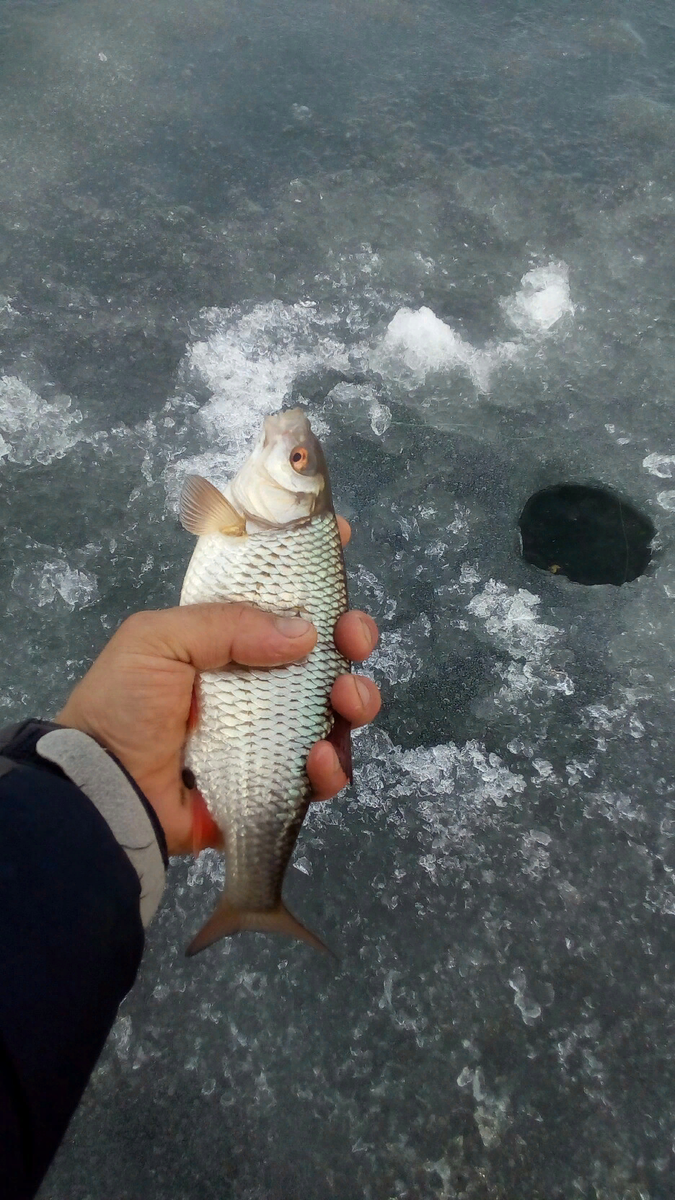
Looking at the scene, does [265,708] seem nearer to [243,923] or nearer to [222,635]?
A: [222,635]

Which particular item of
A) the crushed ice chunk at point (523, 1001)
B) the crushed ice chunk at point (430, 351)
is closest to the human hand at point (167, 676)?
the crushed ice chunk at point (523, 1001)

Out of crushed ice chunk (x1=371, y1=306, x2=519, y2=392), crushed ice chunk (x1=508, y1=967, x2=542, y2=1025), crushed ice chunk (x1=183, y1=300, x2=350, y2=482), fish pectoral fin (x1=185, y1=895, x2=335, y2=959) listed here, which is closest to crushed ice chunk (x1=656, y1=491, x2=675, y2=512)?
crushed ice chunk (x1=371, y1=306, x2=519, y2=392)

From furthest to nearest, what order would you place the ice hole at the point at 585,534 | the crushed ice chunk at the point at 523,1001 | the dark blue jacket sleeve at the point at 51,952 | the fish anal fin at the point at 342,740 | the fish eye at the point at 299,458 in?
the ice hole at the point at 585,534, the crushed ice chunk at the point at 523,1001, the fish eye at the point at 299,458, the fish anal fin at the point at 342,740, the dark blue jacket sleeve at the point at 51,952

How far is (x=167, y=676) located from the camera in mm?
1770

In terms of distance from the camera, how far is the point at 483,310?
3.80 metres

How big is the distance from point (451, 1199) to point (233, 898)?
1.11m

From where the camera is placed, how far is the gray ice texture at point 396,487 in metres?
2.13

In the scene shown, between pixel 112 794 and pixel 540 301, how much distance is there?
3369 mm

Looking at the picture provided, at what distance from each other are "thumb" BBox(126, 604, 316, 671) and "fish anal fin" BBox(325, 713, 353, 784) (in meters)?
0.24

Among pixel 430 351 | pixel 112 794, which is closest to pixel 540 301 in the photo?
pixel 430 351

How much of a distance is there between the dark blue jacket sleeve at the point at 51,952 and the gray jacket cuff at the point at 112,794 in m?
0.10

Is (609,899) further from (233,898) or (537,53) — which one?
(537,53)

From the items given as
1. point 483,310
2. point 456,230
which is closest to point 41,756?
point 483,310

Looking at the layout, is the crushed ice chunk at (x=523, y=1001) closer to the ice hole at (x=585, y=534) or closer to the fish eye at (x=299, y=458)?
the ice hole at (x=585, y=534)
